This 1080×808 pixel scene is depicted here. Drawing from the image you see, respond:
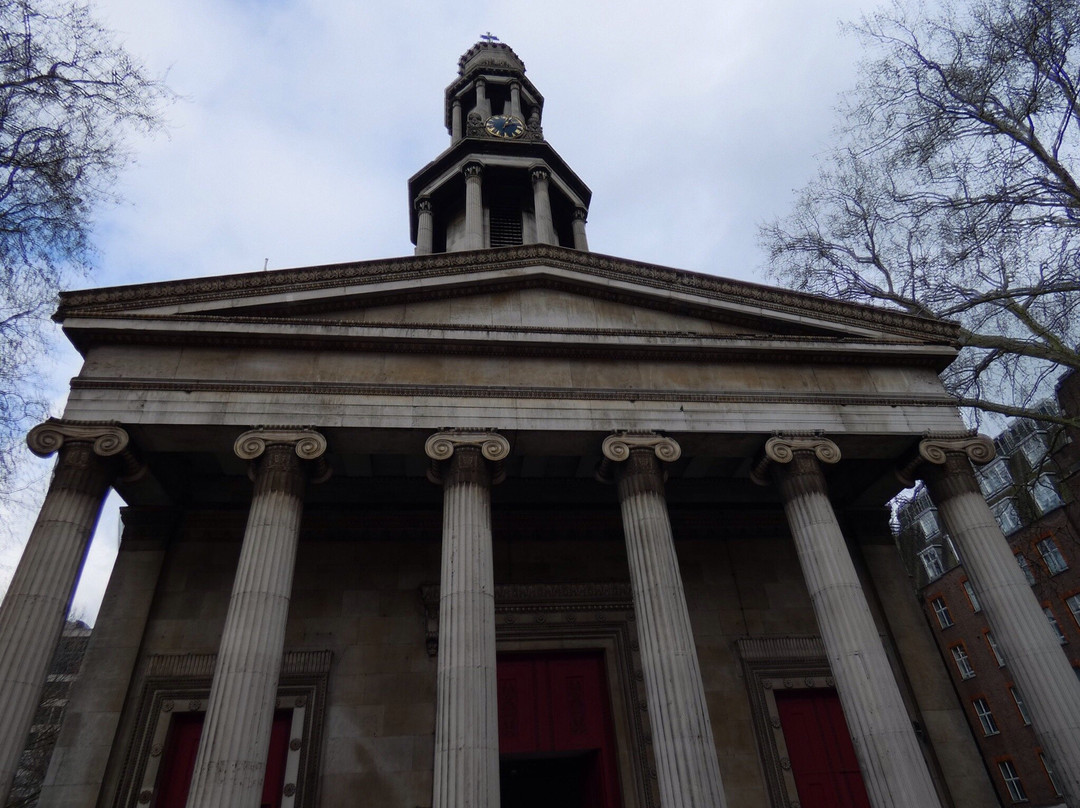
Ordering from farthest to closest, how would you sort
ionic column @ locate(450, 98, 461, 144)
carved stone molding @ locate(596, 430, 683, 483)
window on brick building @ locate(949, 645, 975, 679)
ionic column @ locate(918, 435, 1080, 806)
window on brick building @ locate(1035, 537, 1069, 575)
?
window on brick building @ locate(949, 645, 975, 679), window on brick building @ locate(1035, 537, 1069, 575), ionic column @ locate(450, 98, 461, 144), carved stone molding @ locate(596, 430, 683, 483), ionic column @ locate(918, 435, 1080, 806)

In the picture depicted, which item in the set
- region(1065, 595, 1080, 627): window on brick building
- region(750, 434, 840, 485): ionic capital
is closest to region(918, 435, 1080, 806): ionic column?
region(750, 434, 840, 485): ionic capital

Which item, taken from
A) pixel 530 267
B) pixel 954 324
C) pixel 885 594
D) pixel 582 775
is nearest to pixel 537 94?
pixel 530 267

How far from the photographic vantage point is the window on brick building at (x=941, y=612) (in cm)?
4056

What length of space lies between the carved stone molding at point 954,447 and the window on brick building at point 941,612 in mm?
32468

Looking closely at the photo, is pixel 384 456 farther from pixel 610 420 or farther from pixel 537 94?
pixel 537 94

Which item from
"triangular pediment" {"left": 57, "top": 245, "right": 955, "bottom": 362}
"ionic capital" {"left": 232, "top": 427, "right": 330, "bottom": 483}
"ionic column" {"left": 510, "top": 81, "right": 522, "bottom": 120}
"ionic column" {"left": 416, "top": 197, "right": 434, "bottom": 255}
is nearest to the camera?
"ionic capital" {"left": 232, "top": 427, "right": 330, "bottom": 483}

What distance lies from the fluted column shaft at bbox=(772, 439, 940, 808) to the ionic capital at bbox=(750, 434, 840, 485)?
91 millimetres

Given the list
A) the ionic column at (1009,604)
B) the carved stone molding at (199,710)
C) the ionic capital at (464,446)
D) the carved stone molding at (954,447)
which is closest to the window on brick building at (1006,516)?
the carved stone molding at (954,447)

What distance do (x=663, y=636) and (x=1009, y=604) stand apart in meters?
6.24

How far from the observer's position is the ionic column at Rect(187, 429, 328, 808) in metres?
9.46

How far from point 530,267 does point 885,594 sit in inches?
426

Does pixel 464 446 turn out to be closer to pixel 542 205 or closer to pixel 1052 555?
pixel 542 205

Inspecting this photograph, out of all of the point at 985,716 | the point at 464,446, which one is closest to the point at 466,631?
the point at 464,446

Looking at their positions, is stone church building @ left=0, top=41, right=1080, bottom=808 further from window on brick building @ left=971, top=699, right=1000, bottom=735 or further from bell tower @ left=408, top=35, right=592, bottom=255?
window on brick building @ left=971, top=699, right=1000, bottom=735
